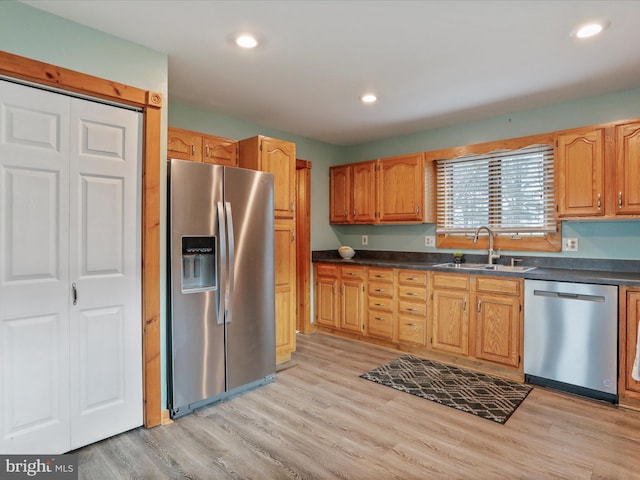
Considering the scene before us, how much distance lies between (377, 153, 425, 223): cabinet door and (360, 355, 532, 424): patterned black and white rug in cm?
163

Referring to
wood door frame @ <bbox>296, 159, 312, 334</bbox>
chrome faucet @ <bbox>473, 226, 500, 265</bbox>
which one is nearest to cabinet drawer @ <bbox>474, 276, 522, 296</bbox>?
chrome faucet @ <bbox>473, 226, 500, 265</bbox>

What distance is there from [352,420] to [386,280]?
1.84 m

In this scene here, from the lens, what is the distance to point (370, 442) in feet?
7.41

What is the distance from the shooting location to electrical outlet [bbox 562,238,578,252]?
3391mm

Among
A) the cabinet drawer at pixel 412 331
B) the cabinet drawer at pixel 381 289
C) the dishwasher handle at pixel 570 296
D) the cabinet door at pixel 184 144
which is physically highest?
the cabinet door at pixel 184 144

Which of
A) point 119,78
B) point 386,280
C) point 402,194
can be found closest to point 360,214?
point 402,194

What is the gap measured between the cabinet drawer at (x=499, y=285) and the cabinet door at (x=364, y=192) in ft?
5.17

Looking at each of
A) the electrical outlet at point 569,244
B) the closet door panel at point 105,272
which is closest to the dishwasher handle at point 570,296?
the electrical outlet at point 569,244

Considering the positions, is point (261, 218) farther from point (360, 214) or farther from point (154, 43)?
point (360, 214)

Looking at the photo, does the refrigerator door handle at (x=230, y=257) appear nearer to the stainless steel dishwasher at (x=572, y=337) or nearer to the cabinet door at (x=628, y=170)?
the stainless steel dishwasher at (x=572, y=337)

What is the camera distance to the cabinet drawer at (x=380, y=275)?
161 inches

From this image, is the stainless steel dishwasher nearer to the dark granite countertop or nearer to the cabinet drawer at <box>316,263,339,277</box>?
the dark granite countertop

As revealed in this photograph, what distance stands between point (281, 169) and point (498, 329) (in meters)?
2.52

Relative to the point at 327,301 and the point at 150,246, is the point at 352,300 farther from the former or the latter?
the point at 150,246
